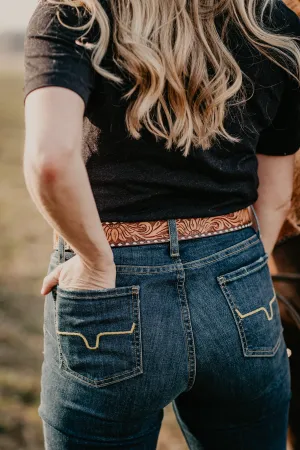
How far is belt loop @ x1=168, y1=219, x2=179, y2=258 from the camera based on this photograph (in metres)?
1.27

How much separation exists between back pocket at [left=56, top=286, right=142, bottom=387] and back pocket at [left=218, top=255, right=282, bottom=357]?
211mm

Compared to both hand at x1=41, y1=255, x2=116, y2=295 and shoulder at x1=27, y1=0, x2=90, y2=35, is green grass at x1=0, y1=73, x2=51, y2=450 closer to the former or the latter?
hand at x1=41, y1=255, x2=116, y2=295

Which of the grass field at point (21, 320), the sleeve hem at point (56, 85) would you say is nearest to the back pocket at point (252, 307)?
the sleeve hem at point (56, 85)

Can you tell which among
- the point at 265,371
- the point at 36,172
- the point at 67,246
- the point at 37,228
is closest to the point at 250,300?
the point at 265,371

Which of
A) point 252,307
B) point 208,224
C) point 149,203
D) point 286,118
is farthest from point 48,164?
point 286,118

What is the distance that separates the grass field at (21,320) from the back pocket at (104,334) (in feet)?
5.75

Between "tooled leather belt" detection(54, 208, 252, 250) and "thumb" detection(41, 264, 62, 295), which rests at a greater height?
"tooled leather belt" detection(54, 208, 252, 250)

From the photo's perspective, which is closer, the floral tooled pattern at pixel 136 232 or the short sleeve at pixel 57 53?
the short sleeve at pixel 57 53

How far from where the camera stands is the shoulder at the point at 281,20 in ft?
4.43

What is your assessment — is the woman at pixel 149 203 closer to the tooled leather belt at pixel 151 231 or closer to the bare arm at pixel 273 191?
the tooled leather belt at pixel 151 231

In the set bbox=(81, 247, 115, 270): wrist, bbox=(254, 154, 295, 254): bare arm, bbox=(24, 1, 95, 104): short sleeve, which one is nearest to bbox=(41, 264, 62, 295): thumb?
bbox=(81, 247, 115, 270): wrist

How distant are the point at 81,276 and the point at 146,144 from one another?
0.97 feet

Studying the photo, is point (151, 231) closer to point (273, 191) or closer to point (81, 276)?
point (81, 276)

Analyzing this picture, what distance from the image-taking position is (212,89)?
1260mm
